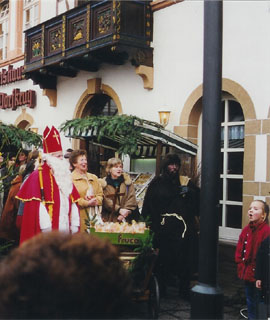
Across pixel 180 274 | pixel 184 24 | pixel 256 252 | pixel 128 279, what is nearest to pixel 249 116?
pixel 184 24

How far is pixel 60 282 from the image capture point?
1.24 metres

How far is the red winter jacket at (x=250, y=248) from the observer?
5.05 metres

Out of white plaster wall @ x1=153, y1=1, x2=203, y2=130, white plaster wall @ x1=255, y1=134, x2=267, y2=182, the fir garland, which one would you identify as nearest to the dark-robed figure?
the fir garland

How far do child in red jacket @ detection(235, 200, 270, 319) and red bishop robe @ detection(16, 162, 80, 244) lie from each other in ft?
5.95

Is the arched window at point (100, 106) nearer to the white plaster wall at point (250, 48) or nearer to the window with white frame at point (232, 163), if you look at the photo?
the window with white frame at point (232, 163)

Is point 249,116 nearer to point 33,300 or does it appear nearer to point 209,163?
point 209,163

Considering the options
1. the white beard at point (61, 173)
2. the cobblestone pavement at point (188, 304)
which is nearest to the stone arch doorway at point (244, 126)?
the cobblestone pavement at point (188, 304)

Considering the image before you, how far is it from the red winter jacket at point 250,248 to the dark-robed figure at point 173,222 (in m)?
Result: 1.20

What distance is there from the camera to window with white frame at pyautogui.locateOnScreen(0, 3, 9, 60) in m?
17.2

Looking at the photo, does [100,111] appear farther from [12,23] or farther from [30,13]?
[12,23]

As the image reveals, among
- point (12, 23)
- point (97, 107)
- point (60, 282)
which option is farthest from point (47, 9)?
point (60, 282)

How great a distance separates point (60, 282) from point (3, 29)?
1728cm

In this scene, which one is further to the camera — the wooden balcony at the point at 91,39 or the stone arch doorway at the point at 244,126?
the wooden balcony at the point at 91,39

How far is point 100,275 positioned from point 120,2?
31.0 ft
